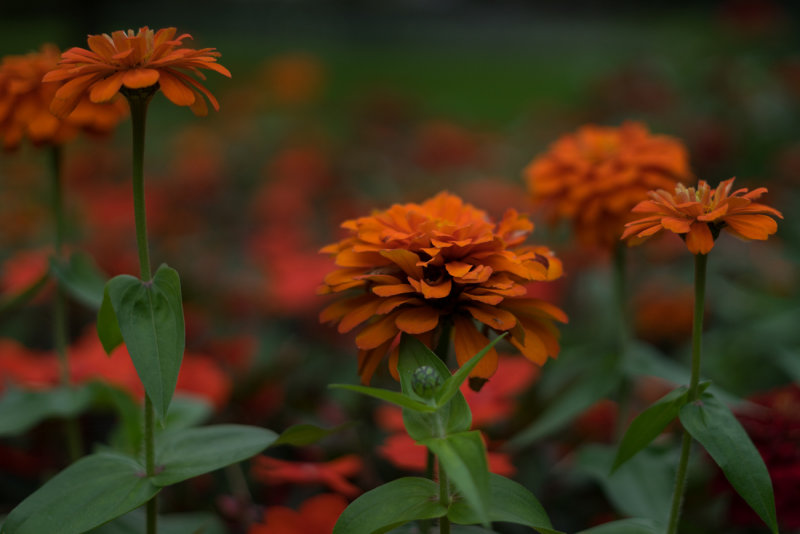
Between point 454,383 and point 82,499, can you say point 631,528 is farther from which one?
point 82,499

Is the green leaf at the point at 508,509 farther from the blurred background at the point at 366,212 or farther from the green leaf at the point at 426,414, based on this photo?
the blurred background at the point at 366,212

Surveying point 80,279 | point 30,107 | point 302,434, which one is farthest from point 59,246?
point 302,434

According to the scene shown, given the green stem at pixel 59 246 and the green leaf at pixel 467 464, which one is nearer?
the green leaf at pixel 467 464

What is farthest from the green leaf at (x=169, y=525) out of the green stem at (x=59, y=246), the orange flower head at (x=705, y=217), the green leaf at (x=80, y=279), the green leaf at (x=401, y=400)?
the orange flower head at (x=705, y=217)

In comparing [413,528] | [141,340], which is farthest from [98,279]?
[413,528]

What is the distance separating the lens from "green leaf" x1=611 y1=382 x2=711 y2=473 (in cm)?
68

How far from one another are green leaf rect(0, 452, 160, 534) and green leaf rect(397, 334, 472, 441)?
0.90 feet

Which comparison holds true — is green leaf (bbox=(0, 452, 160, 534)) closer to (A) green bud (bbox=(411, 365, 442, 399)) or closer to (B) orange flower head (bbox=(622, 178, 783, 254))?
(A) green bud (bbox=(411, 365, 442, 399))

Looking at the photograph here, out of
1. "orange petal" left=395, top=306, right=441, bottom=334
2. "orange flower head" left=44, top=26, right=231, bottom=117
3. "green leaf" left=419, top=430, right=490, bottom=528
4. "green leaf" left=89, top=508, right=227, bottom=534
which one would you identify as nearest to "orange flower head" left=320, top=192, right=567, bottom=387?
"orange petal" left=395, top=306, right=441, bottom=334

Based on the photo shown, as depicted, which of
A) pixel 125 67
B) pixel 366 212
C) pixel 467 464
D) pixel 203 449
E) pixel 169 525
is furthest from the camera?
pixel 366 212

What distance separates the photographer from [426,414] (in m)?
0.64

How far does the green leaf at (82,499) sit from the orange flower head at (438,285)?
26cm

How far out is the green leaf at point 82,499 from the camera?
668 millimetres

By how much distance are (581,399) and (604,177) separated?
1.00 feet
